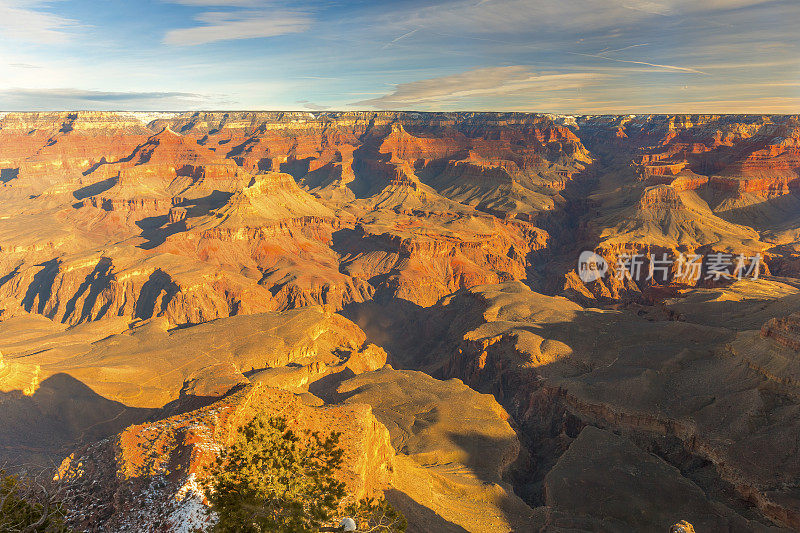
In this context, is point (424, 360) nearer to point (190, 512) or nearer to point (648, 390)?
point (648, 390)

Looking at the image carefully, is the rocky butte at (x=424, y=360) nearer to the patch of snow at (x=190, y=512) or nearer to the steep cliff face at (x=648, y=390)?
the patch of snow at (x=190, y=512)

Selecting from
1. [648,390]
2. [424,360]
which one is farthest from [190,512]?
[424,360]

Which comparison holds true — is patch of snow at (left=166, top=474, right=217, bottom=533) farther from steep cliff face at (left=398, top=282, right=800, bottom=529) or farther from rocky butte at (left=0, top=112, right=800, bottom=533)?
steep cliff face at (left=398, top=282, right=800, bottom=529)

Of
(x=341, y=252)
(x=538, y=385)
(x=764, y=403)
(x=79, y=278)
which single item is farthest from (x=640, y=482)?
(x=79, y=278)

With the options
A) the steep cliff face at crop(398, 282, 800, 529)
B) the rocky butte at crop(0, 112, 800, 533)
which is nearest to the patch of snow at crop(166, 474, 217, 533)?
the rocky butte at crop(0, 112, 800, 533)

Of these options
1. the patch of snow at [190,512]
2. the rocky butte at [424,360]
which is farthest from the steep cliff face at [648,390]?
the patch of snow at [190,512]

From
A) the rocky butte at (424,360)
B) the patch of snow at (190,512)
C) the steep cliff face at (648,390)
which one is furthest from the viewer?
the steep cliff face at (648,390)

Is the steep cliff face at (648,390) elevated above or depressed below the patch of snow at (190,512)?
below

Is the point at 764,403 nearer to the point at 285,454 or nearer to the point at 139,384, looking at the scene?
the point at 285,454

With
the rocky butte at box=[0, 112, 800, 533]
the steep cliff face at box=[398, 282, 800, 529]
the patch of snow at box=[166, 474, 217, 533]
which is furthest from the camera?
the steep cliff face at box=[398, 282, 800, 529]
